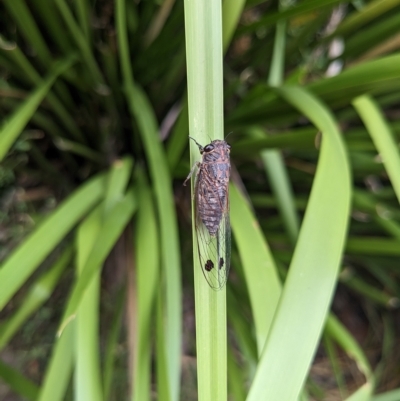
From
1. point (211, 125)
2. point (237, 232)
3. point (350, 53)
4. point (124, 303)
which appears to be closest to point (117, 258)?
point (124, 303)

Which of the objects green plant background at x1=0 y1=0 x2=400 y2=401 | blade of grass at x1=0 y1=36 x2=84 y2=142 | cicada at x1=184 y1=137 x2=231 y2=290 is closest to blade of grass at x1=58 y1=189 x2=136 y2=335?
green plant background at x1=0 y1=0 x2=400 y2=401

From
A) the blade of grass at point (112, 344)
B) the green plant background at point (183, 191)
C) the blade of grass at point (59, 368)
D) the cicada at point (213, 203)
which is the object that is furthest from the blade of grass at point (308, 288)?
the blade of grass at point (112, 344)

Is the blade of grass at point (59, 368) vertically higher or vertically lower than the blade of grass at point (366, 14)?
lower

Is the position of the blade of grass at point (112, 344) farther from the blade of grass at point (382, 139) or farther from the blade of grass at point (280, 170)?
the blade of grass at point (382, 139)

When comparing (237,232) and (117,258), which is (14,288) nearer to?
(237,232)

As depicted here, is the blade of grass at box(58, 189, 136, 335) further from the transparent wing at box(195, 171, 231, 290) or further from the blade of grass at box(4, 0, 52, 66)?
the blade of grass at box(4, 0, 52, 66)

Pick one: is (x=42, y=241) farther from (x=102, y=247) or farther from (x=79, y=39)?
(x=79, y=39)
